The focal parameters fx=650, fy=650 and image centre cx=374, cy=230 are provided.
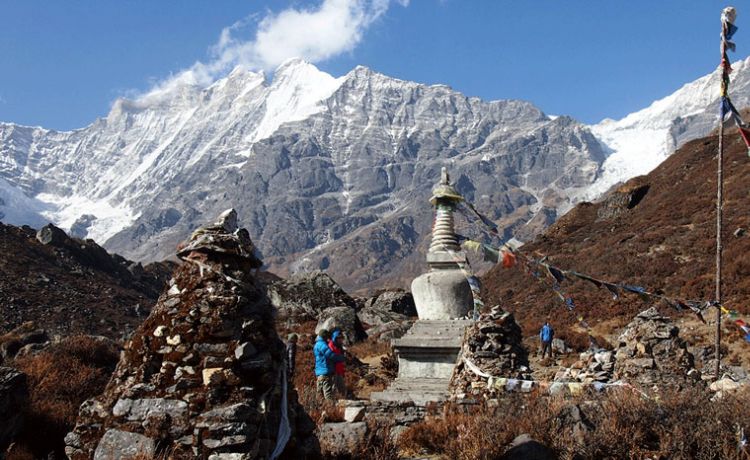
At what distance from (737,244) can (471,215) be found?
18.3m

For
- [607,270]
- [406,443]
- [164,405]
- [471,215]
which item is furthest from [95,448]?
[607,270]

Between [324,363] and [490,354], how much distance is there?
3.17 m

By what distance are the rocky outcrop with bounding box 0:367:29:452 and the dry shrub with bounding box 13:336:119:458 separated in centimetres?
17

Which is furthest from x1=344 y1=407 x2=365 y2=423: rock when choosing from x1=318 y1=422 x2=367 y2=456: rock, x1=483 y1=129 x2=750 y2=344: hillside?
x1=483 y1=129 x2=750 y2=344: hillside

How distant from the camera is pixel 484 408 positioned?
8195 millimetres

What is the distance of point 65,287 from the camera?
44.3 m

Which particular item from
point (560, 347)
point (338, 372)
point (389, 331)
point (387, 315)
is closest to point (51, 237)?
point (387, 315)

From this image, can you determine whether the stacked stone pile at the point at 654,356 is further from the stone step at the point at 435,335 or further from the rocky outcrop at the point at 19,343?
the rocky outcrop at the point at 19,343

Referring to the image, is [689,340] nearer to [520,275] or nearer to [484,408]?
[484,408]

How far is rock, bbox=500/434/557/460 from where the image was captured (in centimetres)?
594

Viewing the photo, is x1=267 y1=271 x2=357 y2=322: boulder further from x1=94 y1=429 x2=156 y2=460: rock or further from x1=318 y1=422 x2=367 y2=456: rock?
x1=94 y1=429 x2=156 y2=460: rock

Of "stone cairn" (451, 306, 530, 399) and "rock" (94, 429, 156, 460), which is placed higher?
"stone cairn" (451, 306, 530, 399)

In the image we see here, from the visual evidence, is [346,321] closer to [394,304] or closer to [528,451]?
[394,304]

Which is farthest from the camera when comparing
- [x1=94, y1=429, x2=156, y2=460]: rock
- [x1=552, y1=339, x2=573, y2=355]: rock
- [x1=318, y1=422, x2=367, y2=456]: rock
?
[x1=552, y1=339, x2=573, y2=355]: rock
